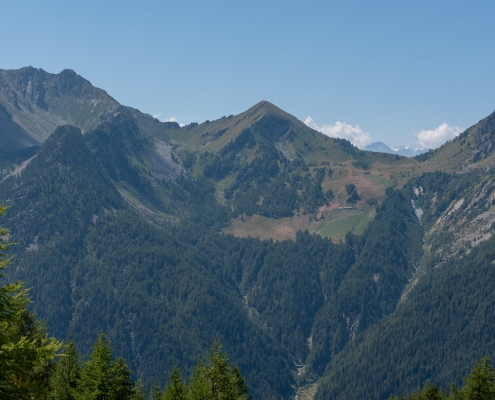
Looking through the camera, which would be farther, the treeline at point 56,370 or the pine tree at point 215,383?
the pine tree at point 215,383

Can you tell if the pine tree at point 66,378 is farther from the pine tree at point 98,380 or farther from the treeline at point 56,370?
the pine tree at point 98,380

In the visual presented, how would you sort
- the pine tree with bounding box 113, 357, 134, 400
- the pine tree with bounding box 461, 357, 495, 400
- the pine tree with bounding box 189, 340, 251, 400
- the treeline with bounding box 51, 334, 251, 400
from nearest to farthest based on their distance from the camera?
the treeline with bounding box 51, 334, 251, 400
the pine tree with bounding box 113, 357, 134, 400
the pine tree with bounding box 189, 340, 251, 400
the pine tree with bounding box 461, 357, 495, 400

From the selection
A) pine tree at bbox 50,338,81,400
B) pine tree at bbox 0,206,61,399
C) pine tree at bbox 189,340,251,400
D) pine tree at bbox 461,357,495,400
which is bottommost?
pine tree at bbox 461,357,495,400

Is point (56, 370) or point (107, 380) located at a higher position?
point (107, 380)

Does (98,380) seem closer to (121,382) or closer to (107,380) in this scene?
(107,380)

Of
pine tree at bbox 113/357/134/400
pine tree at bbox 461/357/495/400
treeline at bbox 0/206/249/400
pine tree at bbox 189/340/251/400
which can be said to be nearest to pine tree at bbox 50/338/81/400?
treeline at bbox 0/206/249/400

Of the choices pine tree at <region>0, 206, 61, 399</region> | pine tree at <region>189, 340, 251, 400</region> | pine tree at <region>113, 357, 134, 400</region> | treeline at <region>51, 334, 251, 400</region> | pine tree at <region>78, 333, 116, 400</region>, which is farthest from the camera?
pine tree at <region>189, 340, 251, 400</region>

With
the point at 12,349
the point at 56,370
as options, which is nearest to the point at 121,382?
the point at 56,370

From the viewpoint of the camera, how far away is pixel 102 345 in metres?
50.2

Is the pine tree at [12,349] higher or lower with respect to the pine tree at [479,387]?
higher

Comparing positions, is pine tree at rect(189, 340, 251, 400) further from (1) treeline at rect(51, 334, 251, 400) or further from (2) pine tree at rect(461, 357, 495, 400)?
(2) pine tree at rect(461, 357, 495, 400)

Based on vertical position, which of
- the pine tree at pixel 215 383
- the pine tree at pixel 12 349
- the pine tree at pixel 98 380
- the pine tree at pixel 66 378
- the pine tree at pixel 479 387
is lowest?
the pine tree at pixel 479 387

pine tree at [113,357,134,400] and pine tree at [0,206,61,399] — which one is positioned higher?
pine tree at [0,206,61,399]

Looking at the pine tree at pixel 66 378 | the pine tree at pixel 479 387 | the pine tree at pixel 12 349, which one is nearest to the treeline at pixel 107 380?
the pine tree at pixel 66 378
